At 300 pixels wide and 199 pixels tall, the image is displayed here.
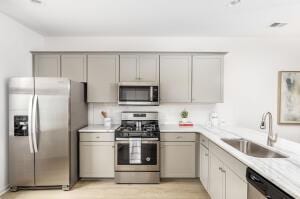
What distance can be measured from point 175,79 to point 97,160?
1991mm

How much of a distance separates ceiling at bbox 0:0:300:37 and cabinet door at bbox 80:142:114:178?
6.69ft

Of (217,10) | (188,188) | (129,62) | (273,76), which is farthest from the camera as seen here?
(273,76)

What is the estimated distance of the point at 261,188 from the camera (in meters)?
1.39

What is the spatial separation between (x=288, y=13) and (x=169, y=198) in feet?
10.4

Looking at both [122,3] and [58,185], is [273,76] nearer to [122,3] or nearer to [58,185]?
[122,3]

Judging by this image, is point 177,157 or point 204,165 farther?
point 177,157

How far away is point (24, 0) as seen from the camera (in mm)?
2402

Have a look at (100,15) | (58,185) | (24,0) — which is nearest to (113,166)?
(58,185)

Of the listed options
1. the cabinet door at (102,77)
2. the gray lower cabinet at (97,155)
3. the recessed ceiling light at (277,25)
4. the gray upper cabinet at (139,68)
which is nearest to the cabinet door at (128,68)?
the gray upper cabinet at (139,68)

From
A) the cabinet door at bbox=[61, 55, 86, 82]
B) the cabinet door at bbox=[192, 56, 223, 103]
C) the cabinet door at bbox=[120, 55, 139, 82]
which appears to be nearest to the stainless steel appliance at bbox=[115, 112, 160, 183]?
the cabinet door at bbox=[120, 55, 139, 82]

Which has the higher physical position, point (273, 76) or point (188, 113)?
point (273, 76)

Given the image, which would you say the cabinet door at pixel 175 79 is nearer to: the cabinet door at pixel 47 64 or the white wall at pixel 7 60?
the cabinet door at pixel 47 64

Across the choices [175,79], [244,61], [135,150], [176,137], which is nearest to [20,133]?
[135,150]

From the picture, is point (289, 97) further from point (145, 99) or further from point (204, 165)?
point (145, 99)
